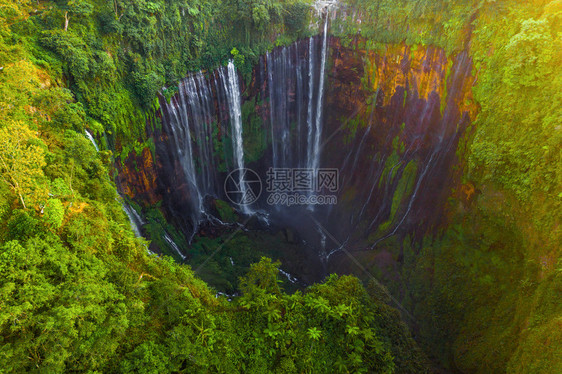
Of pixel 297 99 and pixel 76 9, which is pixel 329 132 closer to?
pixel 297 99

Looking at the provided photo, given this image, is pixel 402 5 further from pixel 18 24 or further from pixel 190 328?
pixel 190 328

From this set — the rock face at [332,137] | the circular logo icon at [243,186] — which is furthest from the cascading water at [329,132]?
the circular logo icon at [243,186]

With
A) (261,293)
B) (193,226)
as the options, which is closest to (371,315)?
(261,293)

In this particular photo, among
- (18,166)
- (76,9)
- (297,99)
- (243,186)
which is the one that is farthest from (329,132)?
(18,166)

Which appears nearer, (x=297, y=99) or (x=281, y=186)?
(x=297, y=99)

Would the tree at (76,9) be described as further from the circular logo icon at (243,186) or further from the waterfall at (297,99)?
the circular logo icon at (243,186)

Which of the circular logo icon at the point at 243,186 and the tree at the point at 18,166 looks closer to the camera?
the tree at the point at 18,166

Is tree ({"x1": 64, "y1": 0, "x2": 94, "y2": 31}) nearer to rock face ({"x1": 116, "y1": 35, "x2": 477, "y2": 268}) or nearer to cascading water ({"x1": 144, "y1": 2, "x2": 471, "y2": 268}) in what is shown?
cascading water ({"x1": 144, "y1": 2, "x2": 471, "y2": 268})

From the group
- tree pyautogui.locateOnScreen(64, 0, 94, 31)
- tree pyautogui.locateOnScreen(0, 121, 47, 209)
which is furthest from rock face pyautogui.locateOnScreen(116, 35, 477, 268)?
tree pyautogui.locateOnScreen(0, 121, 47, 209)
